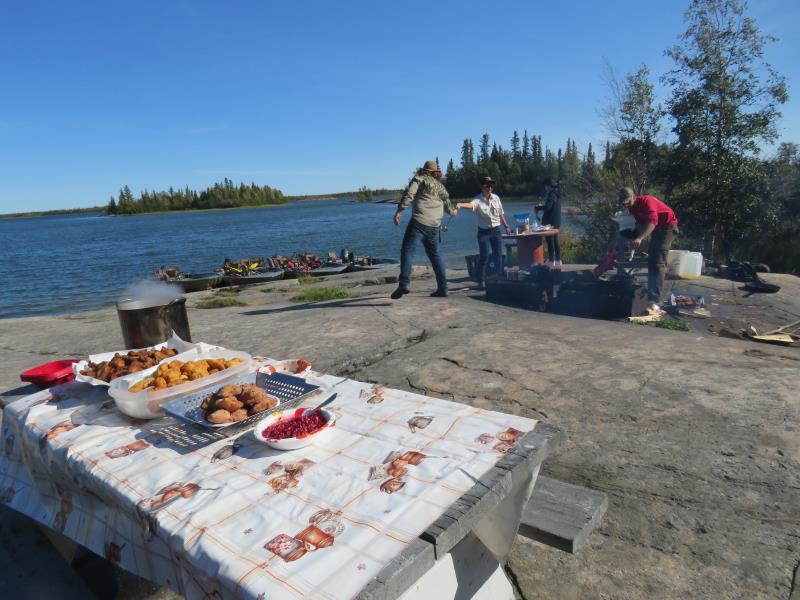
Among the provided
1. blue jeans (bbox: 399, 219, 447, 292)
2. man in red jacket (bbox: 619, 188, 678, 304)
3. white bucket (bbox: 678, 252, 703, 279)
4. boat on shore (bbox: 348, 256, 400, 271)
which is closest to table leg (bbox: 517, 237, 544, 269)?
white bucket (bbox: 678, 252, 703, 279)

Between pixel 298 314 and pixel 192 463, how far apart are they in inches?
218

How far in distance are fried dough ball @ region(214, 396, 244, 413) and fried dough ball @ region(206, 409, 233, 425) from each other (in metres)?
0.02

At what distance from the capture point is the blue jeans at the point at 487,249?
861cm

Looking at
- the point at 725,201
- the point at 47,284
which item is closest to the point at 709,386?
the point at 725,201

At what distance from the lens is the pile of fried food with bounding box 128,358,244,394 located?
1984 millimetres

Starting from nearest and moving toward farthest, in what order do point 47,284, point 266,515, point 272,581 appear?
point 272,581 < point 266,515 < point 47,284

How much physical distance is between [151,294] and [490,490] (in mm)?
2510

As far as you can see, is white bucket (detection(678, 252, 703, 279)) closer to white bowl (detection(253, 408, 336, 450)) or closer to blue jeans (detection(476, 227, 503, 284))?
blue jeans (detection(476, 227, 503, 284))

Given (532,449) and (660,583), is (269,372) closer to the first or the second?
(532,449)

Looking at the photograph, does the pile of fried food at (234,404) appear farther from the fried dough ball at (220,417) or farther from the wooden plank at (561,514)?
the wooden plank at (561,514)

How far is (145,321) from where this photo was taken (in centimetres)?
287

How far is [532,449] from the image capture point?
152 cm

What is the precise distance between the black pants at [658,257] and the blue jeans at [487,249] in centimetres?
251

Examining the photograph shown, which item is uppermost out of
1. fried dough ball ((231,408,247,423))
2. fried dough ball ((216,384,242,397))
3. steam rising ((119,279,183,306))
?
steam rising ((119,279,183,306))
